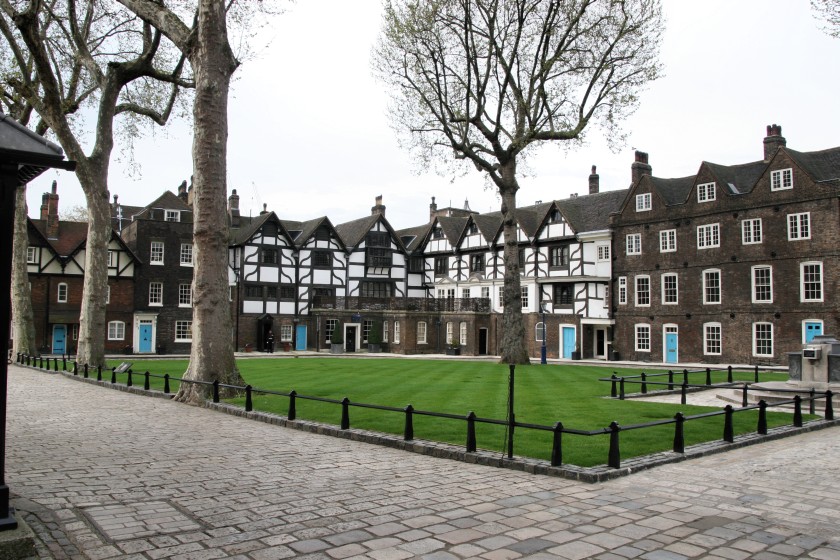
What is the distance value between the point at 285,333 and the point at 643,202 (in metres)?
26.4

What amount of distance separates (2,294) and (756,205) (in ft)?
116

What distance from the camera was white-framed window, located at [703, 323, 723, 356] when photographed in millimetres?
35469

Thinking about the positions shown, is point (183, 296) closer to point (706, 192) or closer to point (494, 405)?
point (706, 192)

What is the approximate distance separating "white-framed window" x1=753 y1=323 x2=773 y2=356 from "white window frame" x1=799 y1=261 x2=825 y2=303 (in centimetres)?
222

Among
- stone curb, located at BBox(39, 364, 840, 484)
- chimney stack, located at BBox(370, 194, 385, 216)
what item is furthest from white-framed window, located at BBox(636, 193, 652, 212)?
stone curb, located at BBox(39, 364, 840, 484)

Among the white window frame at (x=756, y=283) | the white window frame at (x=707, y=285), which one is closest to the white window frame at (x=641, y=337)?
the white window frame at (x=707, y=285)

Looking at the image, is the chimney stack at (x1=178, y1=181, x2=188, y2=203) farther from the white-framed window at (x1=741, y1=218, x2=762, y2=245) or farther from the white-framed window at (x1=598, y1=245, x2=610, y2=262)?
the white-framed window at (x1=741, y1=218, x2=762, y2=245)

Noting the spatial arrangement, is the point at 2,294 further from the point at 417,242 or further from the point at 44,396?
the point at 417,242

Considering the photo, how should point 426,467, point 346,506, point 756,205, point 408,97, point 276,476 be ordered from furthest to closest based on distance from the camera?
point 756,205 → point 408,97 → point 426,467 → point 276,476 → point 346,506

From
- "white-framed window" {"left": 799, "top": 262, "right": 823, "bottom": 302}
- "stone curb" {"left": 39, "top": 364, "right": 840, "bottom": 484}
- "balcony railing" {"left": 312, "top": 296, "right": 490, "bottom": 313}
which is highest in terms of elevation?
"white-framed window" {"left": 799, "top": 262, "right": 823, "bottom": 302}

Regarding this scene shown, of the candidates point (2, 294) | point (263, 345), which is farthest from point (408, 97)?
point (2, 294)

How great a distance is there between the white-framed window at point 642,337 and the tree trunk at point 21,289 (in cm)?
3323

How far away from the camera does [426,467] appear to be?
904 centimetres

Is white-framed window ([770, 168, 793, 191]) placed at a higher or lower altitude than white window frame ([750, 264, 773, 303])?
higher
